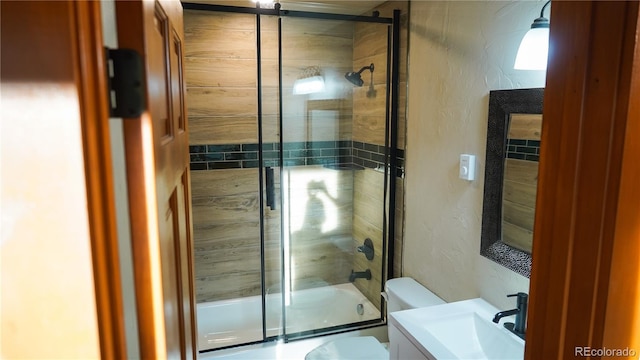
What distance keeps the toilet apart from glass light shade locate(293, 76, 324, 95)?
1.43m

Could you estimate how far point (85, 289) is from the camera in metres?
0.52

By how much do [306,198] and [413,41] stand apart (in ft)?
4.37

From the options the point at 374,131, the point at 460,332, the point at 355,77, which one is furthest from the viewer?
the point at 355,77

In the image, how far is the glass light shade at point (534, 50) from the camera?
140 centimetres

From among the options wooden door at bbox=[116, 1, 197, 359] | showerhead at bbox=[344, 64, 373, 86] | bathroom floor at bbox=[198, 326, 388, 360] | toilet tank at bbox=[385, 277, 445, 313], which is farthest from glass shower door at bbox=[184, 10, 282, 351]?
wooden door at bbox=[116, 1, 197, 359]

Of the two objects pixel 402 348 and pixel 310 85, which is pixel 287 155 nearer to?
pixel 310 85

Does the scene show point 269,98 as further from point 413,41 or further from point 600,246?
point 600,246

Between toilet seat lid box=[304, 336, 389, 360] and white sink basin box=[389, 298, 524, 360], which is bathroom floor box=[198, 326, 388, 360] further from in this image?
white sink basin box=[389, 298, 524, 360]

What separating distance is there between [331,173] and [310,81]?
0.68m

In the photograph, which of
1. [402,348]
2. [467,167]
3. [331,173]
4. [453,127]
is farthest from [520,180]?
[331,173]

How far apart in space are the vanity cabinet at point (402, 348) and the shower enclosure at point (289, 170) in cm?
108

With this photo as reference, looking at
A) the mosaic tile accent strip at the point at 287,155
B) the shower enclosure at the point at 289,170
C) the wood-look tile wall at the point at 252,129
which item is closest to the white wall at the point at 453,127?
the shower enclosure at the point at 289,170

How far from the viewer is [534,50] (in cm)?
143

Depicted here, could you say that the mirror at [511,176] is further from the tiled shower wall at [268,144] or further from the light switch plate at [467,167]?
the tiled shower wall at [268,144]
